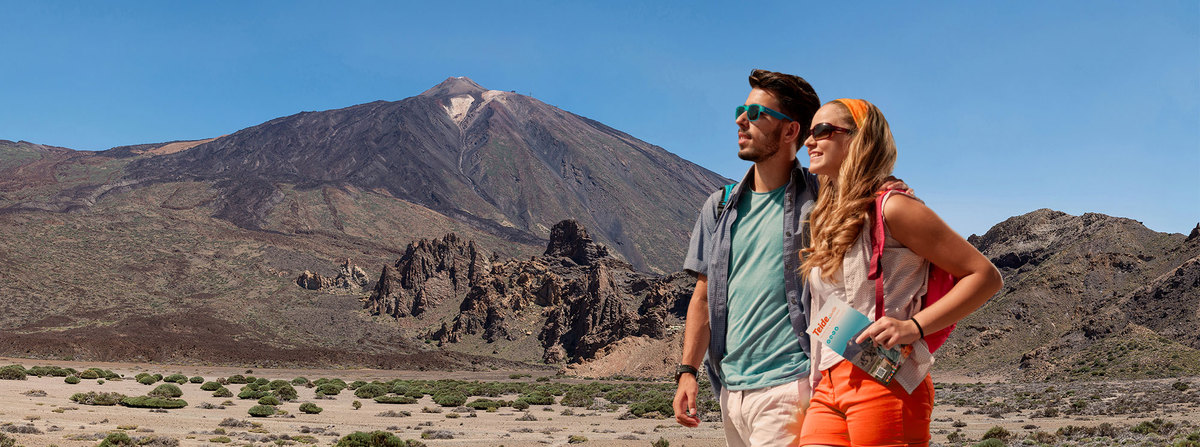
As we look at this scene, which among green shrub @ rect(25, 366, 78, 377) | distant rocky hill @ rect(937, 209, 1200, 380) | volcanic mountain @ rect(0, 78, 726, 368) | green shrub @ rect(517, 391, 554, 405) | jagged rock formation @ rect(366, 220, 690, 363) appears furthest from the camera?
volcanic mountain @ rect(0, 78, 726, 368)

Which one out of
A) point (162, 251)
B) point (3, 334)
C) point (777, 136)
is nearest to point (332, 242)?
point (162, 251)

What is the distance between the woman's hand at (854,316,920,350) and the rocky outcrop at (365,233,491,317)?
98.4 meters

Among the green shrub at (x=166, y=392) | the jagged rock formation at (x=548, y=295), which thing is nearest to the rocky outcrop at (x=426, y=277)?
the jagged rock formation at (x=548, y=295)

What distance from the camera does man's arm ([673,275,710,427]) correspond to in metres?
3.57

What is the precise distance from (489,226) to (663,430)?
17388cm

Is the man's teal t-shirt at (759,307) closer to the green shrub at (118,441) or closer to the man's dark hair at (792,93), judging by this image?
the man's dark hair at (792,93)

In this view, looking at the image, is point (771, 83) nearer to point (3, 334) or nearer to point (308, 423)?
point (308, 423)

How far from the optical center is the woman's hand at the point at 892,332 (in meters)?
2.76

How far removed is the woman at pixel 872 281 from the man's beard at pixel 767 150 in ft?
1.34

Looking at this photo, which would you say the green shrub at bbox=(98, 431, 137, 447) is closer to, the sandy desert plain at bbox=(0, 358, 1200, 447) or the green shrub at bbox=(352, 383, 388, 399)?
the sandy desert plain at bbox=(0, 358, 1200, 447)

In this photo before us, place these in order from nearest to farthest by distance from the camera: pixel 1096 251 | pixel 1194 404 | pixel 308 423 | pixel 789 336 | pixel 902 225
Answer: pixel 902 225 → pixel 789 336 → pixel 308 423 → pixel 1194 404 → pixel 1096 251

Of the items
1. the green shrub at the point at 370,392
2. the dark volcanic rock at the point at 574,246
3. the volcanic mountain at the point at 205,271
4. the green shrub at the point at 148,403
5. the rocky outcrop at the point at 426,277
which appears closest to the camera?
the green shrub at the point at 148,403

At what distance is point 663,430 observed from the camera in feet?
82.0

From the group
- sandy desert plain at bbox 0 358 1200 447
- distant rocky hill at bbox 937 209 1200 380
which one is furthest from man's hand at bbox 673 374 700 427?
distant rocky hill at bbox 937 209 1200 380
